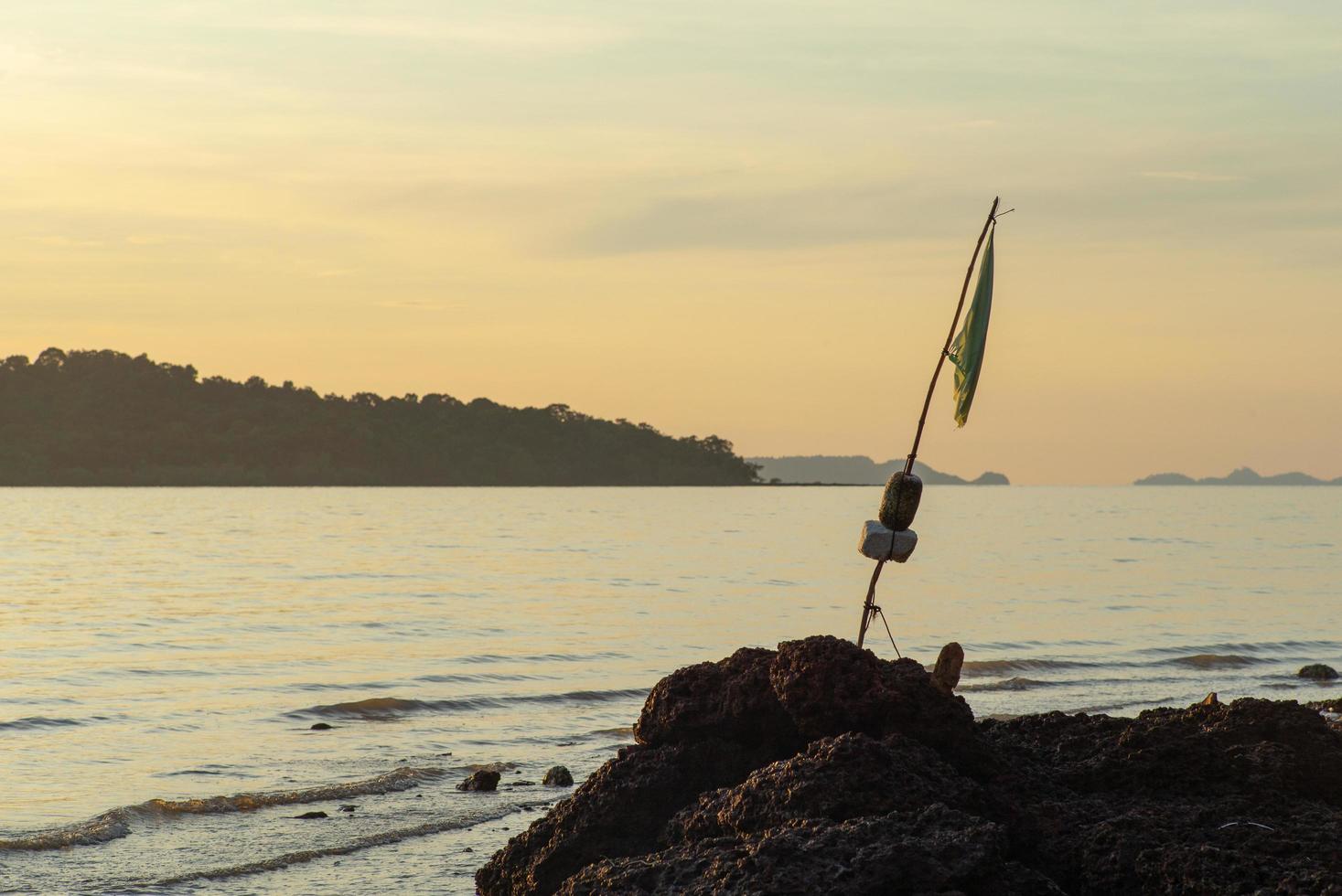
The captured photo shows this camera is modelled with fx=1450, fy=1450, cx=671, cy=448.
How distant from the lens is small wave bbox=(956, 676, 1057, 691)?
21172mm

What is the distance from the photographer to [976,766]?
25.6 ft

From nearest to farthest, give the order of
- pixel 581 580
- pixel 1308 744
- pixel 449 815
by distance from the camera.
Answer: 1. pixel 1308 744
2. pixel 449 815
3. pixel 581 580

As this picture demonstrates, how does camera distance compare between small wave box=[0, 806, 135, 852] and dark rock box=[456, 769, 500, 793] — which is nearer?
small wave box=[0, 806, 135, 852]

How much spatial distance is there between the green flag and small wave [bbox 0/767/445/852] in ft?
21.6

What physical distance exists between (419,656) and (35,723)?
7.88m

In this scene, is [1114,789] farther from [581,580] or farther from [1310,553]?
[1310,553]

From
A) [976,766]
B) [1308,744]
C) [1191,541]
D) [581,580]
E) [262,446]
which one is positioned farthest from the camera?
[262,446]

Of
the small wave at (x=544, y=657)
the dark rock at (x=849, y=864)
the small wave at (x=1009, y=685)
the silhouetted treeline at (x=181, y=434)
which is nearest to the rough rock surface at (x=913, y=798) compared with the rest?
the dark rock at (x=849, y=864)

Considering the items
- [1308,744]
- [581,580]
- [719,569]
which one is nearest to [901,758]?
[1308,744]

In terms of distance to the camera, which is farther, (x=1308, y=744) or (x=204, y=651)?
(x=204, y=651)

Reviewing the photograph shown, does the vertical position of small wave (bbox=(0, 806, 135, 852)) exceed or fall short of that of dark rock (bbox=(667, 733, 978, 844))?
it falls short

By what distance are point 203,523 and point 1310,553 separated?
2160 inches

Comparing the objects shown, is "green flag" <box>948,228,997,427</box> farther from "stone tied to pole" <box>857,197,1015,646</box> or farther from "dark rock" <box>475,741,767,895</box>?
"dark rock" <box>475,741,767,895</box>

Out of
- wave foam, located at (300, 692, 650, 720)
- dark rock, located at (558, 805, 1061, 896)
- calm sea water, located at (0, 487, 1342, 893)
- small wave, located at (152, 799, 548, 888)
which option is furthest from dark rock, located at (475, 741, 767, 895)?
wave foam, located at (300, 692, 650, 720)
